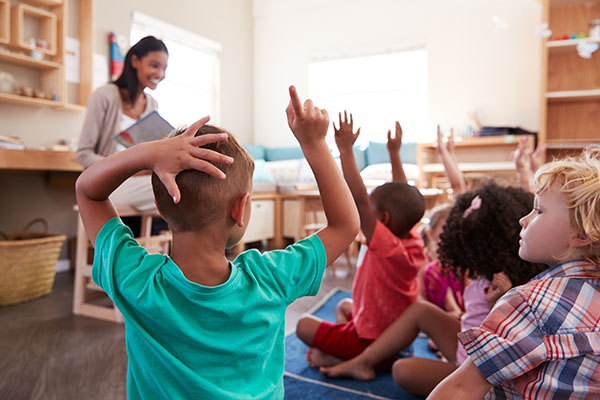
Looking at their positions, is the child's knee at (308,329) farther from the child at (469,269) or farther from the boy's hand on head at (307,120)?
the boy's hand on head at (307,120)

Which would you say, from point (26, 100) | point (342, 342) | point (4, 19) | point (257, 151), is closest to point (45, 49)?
point (4, 19)

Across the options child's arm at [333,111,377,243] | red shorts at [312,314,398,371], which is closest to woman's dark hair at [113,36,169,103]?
child's arm at [333,111,377,243]

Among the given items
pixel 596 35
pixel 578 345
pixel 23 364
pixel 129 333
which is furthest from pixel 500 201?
pixel 596 35

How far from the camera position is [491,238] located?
109 cm

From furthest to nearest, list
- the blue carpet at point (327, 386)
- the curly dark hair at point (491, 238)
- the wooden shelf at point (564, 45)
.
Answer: the wooden shelf at point (564, 45)
the blue carpet at point (327, 386)
the curly dark hair at point (491, 238)

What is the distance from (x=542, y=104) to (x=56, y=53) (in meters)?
3.44

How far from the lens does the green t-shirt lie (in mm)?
585

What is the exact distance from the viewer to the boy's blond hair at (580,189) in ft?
1.94

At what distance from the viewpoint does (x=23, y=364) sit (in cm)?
147

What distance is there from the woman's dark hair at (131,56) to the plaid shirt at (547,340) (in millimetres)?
1563

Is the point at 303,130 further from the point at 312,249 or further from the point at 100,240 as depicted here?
the point at 100,240

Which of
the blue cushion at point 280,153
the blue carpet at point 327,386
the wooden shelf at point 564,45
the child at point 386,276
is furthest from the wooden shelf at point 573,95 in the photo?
the blue carpet at point 327,386

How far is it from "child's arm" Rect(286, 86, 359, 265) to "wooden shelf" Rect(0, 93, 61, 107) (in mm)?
2724

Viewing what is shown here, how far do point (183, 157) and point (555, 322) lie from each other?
0.49 m
